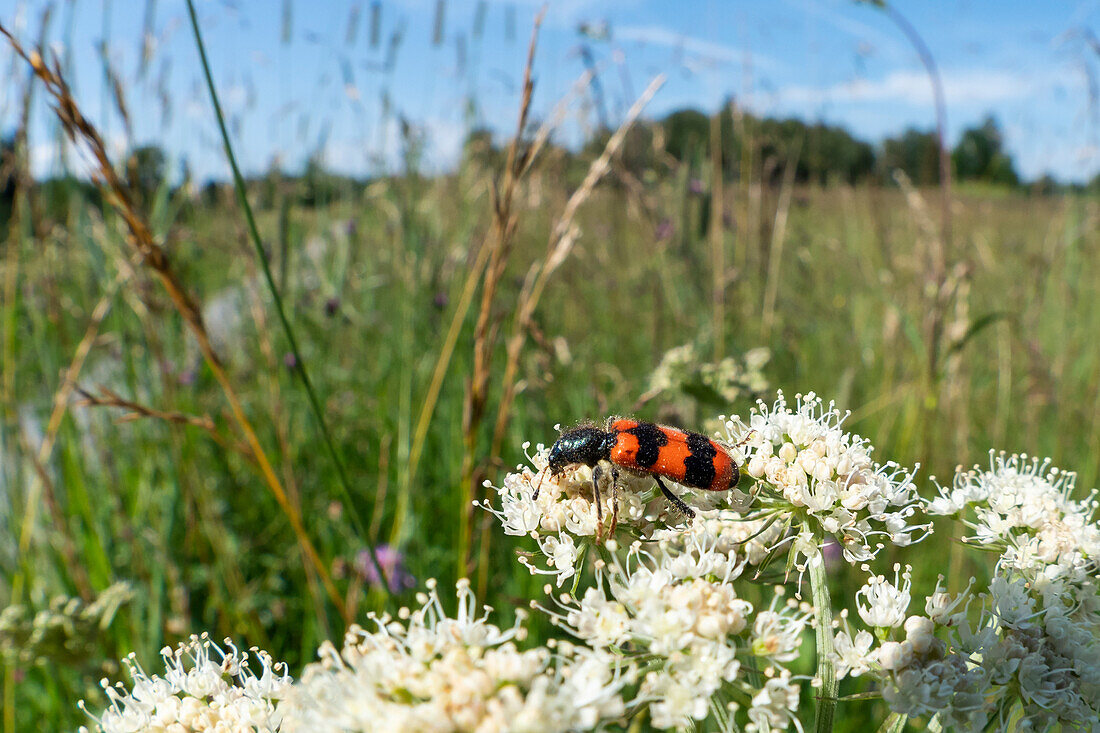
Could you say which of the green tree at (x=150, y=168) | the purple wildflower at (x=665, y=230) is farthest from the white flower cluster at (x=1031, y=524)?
the green tree at (x=150, y=168)

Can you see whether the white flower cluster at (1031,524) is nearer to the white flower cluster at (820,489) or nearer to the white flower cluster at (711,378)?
the white flower cluster at (820,489)

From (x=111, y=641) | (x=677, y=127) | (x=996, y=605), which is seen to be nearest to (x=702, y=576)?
(x=996, y=605)

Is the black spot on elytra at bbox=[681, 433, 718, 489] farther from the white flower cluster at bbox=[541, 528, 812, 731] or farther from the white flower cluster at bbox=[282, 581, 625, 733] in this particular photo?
the white flower cluster at bbox=[282, 581, 625, 733]

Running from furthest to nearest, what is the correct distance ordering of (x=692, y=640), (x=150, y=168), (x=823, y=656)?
(x=150, y=168), (x=823, y=656), (x=692, y=640)

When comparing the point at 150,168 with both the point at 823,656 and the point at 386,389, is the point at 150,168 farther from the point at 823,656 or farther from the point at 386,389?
the point at 823,656


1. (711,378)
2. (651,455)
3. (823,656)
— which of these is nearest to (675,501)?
(651,455)

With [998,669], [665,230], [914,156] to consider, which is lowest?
[998,669]

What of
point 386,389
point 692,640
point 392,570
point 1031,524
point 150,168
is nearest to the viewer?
point 692,640

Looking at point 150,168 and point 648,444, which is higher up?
point 150,168
